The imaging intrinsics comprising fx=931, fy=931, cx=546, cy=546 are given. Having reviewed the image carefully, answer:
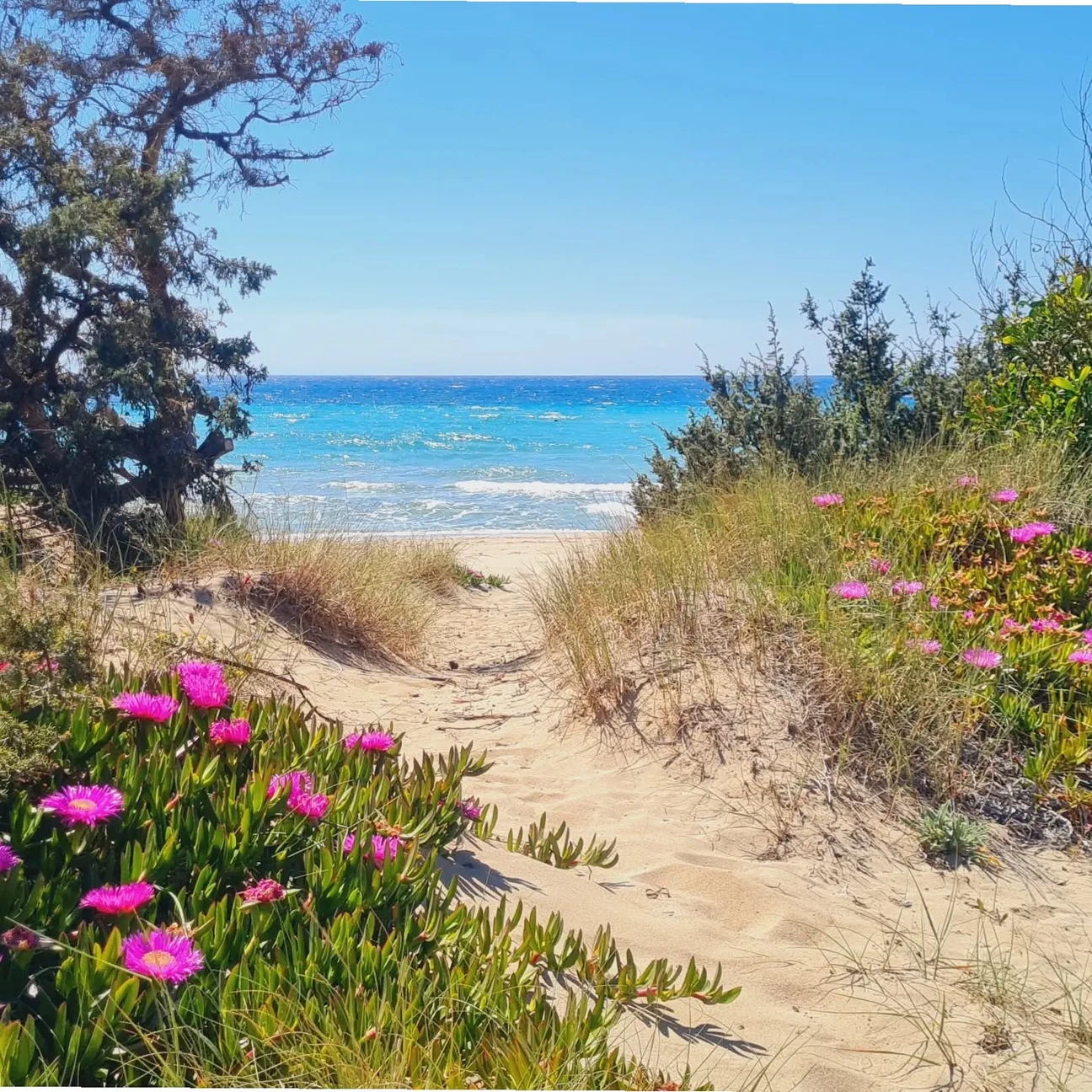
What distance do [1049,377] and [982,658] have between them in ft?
11.1

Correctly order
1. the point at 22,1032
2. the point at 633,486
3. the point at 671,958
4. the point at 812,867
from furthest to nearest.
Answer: the point at 633,486 → the point at 812,867 → the point at 671,958 → the point at 22,1032

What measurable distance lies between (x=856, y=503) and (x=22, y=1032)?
207 inches

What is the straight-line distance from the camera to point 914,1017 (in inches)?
102

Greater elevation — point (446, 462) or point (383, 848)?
point (446, 462)

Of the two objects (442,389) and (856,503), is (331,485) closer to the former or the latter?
(856,503)

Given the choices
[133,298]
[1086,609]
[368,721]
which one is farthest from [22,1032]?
[133,298]

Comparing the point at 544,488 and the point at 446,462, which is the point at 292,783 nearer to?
the point at 544,488

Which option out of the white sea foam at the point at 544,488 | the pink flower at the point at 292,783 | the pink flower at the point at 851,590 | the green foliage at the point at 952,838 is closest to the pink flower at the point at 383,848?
the pink flower at the point at 292,783

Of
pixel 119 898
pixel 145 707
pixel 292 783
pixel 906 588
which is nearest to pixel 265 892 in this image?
pixel 119 898

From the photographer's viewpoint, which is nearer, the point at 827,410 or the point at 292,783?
the point at 292,783

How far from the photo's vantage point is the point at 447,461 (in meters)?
30.6

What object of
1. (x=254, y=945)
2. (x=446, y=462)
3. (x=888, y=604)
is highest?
(x=446, y=462)

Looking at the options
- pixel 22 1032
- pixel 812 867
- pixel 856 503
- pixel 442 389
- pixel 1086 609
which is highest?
pixel 442 389

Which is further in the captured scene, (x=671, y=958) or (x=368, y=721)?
(x=368, y=721)
